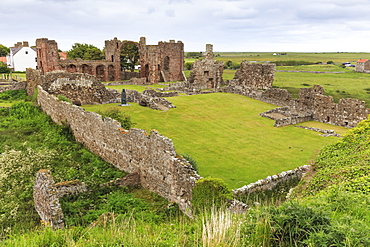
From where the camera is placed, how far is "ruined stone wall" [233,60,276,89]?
132ft

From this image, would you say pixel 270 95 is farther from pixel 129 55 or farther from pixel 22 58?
pixel 22 58

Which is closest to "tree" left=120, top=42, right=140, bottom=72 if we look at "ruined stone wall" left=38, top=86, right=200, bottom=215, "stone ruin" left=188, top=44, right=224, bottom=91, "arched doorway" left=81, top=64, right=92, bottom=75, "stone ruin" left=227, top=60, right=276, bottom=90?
"arched doorway" left=81, top=64, right=92, bottom=75

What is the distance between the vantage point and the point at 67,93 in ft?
80.5

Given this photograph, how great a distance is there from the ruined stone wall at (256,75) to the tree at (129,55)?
34114 mm

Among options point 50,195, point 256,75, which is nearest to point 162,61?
point 256,75

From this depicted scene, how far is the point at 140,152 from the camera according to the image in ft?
42.9

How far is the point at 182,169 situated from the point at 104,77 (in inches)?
1814

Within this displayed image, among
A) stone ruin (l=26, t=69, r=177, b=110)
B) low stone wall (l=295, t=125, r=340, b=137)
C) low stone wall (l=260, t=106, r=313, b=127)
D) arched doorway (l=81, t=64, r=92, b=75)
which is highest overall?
arched doorway (l=81, t=64, r=92, b=75)

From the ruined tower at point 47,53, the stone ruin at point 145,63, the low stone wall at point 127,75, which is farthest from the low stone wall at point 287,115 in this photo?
the low stone wall at point 127,75

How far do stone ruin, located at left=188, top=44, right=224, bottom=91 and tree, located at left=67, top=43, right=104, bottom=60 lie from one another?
119ft

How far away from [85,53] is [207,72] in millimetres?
39338

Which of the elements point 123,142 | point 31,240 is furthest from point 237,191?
point 31,240

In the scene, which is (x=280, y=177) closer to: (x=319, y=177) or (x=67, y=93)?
(x=319, y=177)

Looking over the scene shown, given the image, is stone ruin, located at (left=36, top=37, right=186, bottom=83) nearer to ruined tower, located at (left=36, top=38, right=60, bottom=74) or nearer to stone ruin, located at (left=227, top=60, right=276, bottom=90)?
ruined tower, located at (left=36, top=38, right=60, bottom=74)
